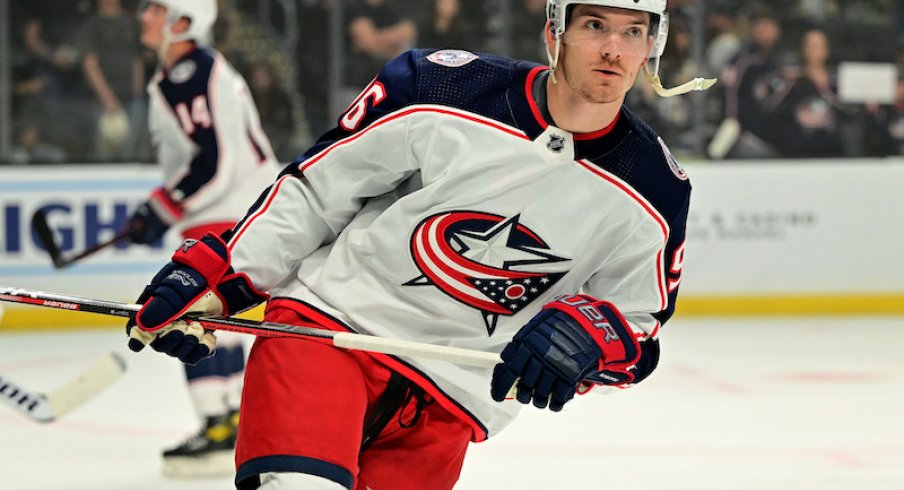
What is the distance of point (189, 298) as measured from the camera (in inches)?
77.7

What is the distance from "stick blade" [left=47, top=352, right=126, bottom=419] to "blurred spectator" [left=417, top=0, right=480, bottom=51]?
3336 millimetres

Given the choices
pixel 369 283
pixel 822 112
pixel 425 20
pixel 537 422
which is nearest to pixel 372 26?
pixel 425 20

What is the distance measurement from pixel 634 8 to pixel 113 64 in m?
4.76

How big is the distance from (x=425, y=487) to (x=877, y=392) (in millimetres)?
3170

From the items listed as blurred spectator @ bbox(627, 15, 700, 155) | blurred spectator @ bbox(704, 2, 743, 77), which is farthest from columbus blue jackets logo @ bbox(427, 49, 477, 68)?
blurred spectator @ bbox(704, 2, 743, 77)

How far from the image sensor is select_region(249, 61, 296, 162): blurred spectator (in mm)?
6531

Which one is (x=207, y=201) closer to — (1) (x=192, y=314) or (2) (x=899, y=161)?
(1) (x=192, y=314)

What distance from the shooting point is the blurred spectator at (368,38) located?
6.61m

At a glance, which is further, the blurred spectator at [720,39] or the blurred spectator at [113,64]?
the blurred spectator at [720,39]

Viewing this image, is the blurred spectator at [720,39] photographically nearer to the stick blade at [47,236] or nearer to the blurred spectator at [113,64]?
the blurred spectator at [113,64]

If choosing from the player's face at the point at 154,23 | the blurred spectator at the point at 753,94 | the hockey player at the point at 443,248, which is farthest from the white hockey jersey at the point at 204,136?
the blurred spectator at the point at 753,94

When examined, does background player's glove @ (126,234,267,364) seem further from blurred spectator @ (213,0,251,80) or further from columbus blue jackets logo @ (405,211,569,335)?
blurred spectator @ (213,0,251,80)

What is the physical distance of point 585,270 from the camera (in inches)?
83.9

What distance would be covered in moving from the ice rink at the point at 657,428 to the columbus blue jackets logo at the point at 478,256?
5.30ft
